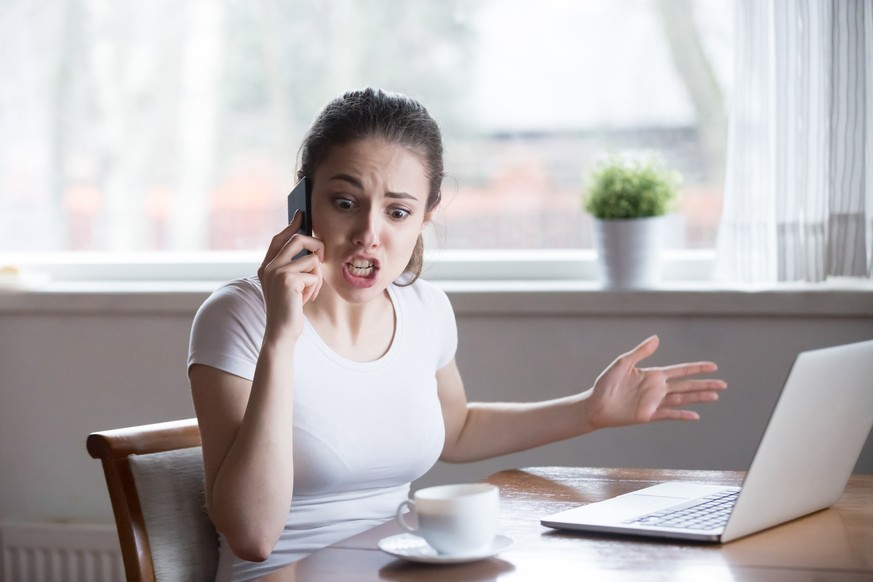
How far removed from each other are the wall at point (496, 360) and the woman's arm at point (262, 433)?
0.94 metres

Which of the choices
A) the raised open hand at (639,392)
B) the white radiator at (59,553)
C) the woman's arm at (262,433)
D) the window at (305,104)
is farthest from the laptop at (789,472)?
the white radiator at (59,553)

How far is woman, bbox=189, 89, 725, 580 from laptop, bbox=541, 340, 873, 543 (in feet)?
0.90

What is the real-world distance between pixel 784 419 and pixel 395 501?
0.67 meters

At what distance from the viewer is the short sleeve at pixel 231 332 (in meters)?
1.42

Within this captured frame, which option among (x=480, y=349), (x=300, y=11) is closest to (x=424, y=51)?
(x=300, y=11)

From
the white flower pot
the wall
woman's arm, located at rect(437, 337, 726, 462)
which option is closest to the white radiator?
the wall

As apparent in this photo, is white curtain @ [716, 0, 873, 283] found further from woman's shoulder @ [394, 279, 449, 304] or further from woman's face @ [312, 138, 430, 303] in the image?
woman's face @ [312, 138, 430, 303]

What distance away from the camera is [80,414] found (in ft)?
8.34

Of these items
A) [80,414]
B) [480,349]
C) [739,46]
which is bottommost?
[80,414]

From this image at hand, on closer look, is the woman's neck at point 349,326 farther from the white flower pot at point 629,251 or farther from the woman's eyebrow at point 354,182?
the white flower pot at point 629,251

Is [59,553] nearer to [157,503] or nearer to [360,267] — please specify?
[157,503]

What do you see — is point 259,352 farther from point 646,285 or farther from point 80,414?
point 80,414

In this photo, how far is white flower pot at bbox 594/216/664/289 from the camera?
2.17m

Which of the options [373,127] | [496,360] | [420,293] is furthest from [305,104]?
[373,127]
